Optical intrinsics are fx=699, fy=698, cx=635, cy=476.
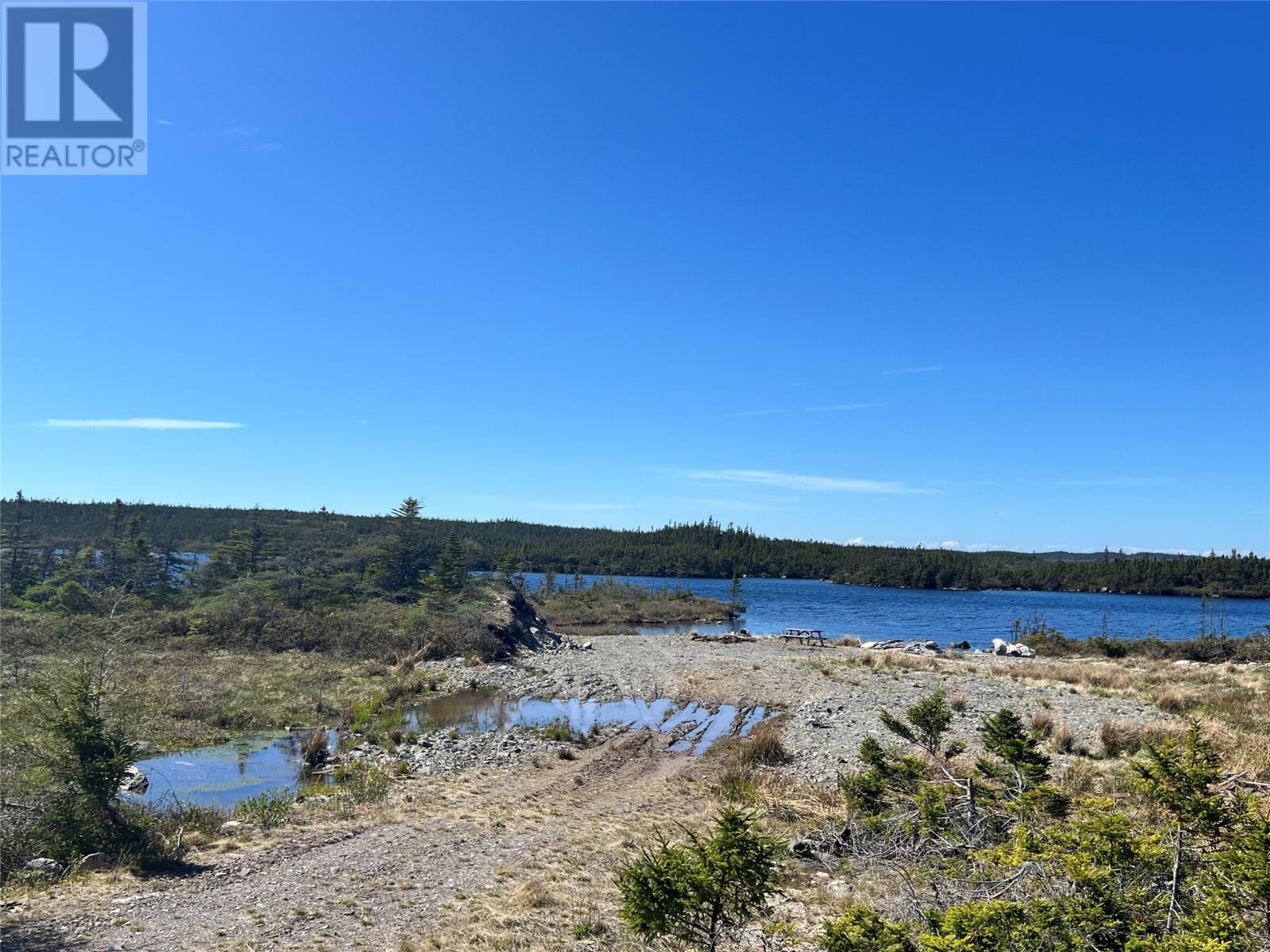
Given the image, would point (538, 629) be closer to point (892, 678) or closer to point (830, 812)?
point (892, 678)

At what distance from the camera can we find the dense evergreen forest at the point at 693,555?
97.1 metres

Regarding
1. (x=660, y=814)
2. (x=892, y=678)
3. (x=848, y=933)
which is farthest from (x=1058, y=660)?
(x=848, y=933)

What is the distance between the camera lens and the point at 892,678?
3203 cm

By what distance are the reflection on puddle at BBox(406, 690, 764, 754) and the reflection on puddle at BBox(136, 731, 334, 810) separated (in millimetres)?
4558

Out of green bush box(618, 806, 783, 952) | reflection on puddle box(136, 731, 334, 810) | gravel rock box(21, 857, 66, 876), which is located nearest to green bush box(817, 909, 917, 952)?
green bush box(618, 806, 783, 952)

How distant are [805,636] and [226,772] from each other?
41.9 m

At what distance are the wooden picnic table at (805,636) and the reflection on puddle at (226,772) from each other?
1423 inches

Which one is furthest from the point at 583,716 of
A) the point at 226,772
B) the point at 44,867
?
the point at 44,867

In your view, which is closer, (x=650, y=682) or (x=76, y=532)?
(x=650, y=682)

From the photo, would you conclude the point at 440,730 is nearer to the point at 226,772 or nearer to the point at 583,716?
the point at 583,716

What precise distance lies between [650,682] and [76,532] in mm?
104341

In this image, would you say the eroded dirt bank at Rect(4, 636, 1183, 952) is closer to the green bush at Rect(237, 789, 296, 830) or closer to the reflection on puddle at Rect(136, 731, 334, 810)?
the green bush at Rect(237, 789, 296, 830)

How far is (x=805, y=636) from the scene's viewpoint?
5309 centimetres

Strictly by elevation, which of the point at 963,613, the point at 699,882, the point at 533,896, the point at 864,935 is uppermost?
the point at 864,935
